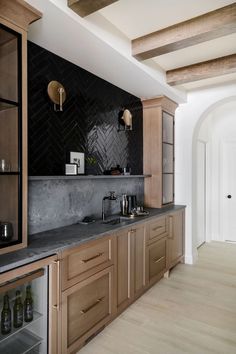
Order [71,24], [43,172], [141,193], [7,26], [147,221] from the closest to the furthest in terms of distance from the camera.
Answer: [7,26] → [71,24] → [43,172] → [147,221] → [141,193]

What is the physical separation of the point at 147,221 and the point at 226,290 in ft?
4.48

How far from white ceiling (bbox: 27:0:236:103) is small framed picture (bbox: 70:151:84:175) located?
946mm

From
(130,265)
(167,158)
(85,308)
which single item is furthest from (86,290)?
A: (167,158)

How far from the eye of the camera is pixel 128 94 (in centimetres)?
353

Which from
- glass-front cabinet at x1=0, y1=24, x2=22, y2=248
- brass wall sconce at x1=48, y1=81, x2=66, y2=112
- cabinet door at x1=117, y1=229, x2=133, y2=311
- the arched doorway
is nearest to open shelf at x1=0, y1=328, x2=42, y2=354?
glass-front cabinet at x1=0, y1=24, x2=22, y2=248

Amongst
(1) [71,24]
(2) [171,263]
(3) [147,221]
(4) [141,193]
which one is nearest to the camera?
(1) [71,24]

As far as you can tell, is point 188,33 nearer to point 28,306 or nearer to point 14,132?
point 14,132

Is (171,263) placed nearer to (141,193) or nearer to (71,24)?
(141,193)

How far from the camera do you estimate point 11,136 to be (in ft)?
5.65

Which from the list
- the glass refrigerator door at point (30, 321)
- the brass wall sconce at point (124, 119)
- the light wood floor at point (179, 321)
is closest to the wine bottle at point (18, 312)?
the glass refrigerator door at point (30, 321)

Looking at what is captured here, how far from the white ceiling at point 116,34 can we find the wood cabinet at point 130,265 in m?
1.74

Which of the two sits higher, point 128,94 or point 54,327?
point 128,94

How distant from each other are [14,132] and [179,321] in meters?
2.30

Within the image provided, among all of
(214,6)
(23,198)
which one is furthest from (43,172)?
(214,6)
